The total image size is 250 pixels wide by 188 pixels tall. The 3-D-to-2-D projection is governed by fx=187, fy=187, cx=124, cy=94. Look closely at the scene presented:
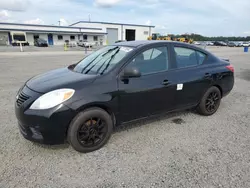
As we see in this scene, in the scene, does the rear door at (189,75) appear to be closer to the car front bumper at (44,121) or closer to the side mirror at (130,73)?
the side mirror at (130,73)

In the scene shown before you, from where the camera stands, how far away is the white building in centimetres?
4078

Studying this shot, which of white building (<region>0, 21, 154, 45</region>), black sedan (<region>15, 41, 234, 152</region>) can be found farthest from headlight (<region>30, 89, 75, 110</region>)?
white building (<region>0, 21, 154, 45</region>)

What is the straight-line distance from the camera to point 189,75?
3.54 m

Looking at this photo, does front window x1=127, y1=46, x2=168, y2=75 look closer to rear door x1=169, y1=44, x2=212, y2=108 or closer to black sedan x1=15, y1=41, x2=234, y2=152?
black sedan x1=15, y1=41, x2=234, y2=152

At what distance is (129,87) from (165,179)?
1371 millimetres

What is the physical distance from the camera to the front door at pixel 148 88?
2936mm

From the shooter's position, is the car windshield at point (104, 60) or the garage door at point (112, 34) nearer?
the car windshield at point (104, 60)

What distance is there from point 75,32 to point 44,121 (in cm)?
5006

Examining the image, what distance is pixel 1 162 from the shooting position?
253cm

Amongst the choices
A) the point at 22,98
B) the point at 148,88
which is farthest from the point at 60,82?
the point at 148,88

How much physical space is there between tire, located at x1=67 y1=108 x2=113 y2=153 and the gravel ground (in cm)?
12

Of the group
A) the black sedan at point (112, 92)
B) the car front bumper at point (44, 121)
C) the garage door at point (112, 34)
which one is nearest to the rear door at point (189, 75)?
the black sedan at point (112, 92)

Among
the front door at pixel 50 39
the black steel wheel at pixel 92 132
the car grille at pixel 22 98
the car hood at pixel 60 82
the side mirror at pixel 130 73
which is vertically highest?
the front door at pixel 50 39

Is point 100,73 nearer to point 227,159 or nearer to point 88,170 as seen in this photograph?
point 88,170
